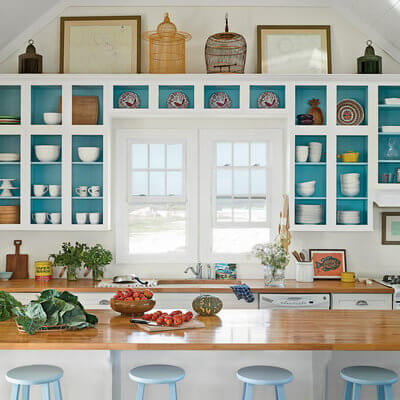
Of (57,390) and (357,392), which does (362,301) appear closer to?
(357,392)

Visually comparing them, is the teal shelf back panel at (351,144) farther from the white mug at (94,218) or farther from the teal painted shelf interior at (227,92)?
the white mug at (94,218)

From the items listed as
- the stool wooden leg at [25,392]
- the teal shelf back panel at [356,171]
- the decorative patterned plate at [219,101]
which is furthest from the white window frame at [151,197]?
the stool wooden leg at [25,392]

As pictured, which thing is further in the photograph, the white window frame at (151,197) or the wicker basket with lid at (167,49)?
the white window frame at (151,197)

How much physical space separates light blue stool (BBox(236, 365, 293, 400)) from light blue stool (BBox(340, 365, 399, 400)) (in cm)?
32

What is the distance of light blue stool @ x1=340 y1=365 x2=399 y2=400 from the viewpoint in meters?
2.90

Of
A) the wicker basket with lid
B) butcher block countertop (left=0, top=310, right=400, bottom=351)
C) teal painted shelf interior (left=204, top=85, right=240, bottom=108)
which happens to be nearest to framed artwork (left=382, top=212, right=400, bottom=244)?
teal painted shelf interior (left=204, top=85, right=240, bottom=108)

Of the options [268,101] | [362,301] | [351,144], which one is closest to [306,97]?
[268,101]

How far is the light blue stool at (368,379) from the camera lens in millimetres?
2896

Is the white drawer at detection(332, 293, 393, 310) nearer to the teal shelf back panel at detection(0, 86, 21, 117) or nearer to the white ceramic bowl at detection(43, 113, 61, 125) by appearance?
the white ceramic bowl at detection(43, 113, 61, 125)

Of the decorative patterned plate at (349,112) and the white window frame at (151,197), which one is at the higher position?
the decorative patterned plate at (349,112)

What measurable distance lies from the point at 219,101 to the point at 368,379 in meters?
3.00

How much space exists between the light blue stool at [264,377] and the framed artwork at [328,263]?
7.89 feet

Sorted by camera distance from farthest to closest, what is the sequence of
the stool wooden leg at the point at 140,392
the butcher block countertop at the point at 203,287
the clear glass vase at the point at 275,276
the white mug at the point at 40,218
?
the white mug at the point at 40,218, the clear glass vase at the point at 275,276, the butcher block countertop at the point at 203,287, the stool wooden leg at the point at 140,392

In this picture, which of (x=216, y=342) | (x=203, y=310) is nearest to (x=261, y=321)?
(x=203, y=310)
